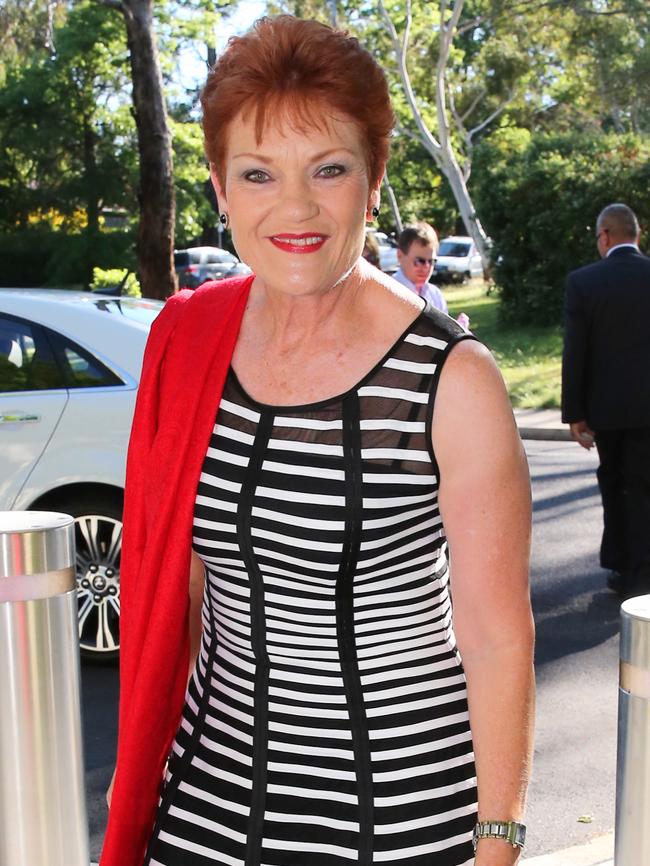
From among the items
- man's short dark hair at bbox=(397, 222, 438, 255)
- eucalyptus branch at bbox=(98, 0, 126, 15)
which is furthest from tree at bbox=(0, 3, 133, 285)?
man's short dark hair at bbox=(397, 222, 438, 255)

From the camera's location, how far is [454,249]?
4225 cm

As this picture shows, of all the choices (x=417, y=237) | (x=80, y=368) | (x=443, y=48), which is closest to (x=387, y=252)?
(x=443, y=48)

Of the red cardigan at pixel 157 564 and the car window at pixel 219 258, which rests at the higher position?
the red cardigan at pixel 157 564

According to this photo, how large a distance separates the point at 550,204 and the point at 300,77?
66.8ft

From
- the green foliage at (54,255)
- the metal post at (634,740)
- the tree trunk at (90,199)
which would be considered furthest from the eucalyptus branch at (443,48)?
the metal post at (634,740)

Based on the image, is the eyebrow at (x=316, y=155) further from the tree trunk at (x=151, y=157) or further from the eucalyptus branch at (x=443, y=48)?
the eucalyptus branch at (x=443, y=48)

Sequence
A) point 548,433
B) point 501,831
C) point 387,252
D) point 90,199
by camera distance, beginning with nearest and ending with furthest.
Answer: point 501,831 → point 548,433 → point 90,199 → point 387,252

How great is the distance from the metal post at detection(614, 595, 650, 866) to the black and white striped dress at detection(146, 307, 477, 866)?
0.38m

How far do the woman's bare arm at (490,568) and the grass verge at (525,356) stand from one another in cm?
1349

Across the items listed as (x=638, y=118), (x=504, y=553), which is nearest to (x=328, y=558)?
(x=504, y=553)

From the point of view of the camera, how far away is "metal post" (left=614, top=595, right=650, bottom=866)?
1529 mm

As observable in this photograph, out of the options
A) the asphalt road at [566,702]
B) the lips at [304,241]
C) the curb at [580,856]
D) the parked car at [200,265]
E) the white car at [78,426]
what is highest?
the lips at [304,241]

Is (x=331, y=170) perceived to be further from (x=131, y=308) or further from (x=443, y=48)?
(x=443, y=48)

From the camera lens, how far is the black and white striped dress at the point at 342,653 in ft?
6.15
